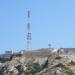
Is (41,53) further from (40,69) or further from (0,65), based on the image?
(40,69)

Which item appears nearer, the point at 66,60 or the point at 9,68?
the point at 66,60

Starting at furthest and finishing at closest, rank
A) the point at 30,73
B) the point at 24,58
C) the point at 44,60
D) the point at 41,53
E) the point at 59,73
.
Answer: the point at 41,53 < the point at 24,58 < the point at 44,60 < the point at 30,73 < the point at 59,73

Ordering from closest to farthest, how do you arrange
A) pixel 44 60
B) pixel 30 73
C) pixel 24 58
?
pixel 30 73 < pixel 44 60 < pixel 24 58

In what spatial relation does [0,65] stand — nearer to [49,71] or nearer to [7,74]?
[7,74]

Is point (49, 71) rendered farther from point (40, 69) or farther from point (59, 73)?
point (40, 69)

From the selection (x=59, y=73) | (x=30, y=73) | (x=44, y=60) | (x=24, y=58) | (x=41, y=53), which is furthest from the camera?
(x=41, y=53)

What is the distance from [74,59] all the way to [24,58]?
12.8 m

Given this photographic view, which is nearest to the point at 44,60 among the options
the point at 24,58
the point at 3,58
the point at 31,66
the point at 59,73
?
the point at 31,66

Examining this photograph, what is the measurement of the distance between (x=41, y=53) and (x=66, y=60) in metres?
17.9

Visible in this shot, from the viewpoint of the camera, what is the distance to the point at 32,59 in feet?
267

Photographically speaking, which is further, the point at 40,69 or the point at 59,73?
the point at 40,69

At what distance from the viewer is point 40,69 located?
72.8m

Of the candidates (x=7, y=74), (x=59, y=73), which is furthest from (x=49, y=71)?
(x=7, y=74)

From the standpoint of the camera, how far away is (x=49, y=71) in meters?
65.6
